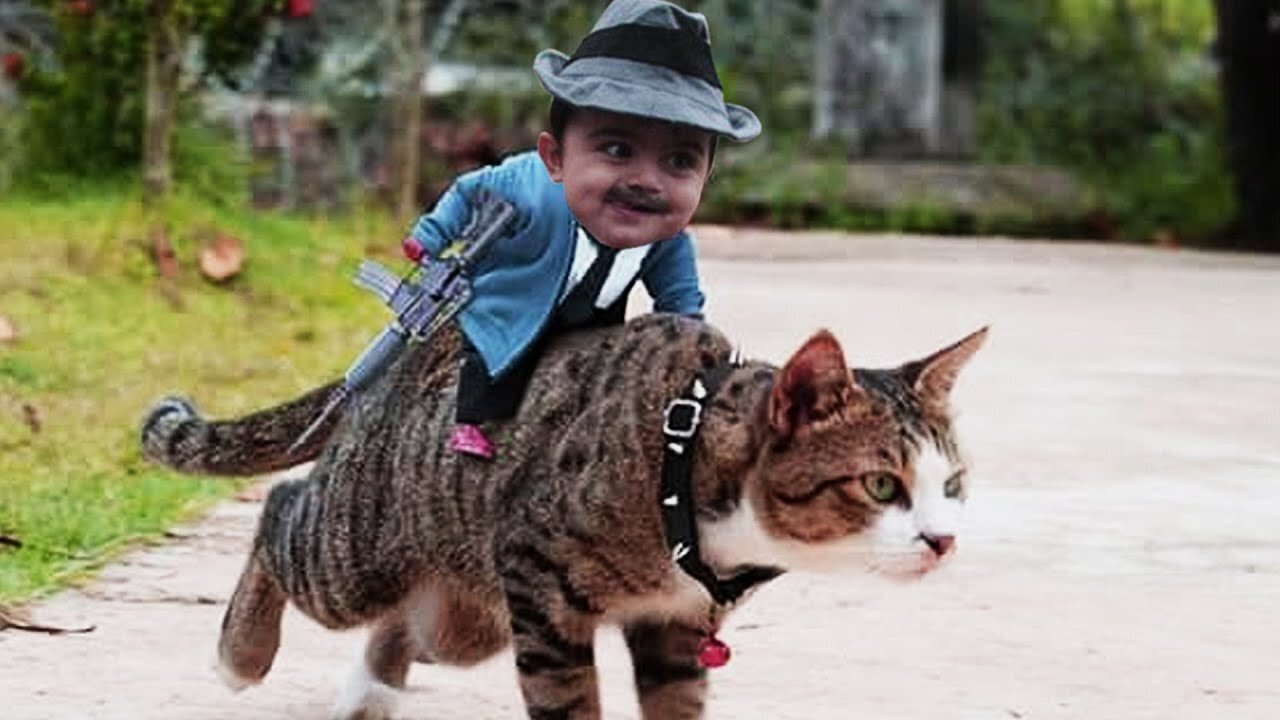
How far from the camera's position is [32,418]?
7371 mm

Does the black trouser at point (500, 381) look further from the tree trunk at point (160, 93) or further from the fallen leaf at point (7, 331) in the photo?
the tree trunk at point (160, 93)

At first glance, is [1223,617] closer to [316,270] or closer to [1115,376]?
[1115,376]

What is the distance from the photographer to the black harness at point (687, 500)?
380 cm

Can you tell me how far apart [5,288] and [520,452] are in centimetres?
560

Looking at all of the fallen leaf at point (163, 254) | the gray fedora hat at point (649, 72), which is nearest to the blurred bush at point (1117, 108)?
the fallen leaf at point (163, 254)

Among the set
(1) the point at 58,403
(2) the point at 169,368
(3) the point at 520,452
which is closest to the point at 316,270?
(2) the point at 169,368

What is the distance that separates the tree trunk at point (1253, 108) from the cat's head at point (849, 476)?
37.3 feet

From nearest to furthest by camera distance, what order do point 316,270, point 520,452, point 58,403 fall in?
1. point 520,452
2. point 58,403
3. point 316,270

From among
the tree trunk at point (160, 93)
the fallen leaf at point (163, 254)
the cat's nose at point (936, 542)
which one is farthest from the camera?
the tree trunk at point (160, 93)

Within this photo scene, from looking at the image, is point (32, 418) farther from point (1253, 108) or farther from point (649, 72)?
point (1253, 108)

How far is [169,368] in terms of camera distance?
8.34 metres

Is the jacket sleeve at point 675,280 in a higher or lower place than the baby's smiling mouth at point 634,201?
lower

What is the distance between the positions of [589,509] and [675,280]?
607 millimetres

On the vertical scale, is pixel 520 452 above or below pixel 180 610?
above
